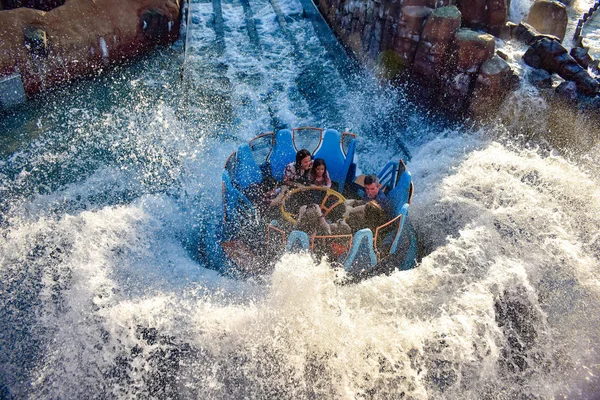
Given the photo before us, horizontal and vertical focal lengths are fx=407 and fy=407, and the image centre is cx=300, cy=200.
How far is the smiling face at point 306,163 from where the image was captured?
4582 mm

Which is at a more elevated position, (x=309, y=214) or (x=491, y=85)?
(x=491, y=85)

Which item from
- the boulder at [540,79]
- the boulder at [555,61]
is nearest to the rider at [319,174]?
the boulder at [540,79]

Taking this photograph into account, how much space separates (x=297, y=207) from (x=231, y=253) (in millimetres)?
875

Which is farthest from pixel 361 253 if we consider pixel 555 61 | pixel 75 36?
pixel 75 36

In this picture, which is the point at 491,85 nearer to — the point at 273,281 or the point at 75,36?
the point at 273,281

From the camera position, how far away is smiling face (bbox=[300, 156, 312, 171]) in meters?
4.58

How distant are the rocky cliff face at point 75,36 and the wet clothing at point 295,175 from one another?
507 cm

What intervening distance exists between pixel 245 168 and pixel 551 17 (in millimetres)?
7650

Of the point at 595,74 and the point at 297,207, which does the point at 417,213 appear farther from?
the point at 595,74

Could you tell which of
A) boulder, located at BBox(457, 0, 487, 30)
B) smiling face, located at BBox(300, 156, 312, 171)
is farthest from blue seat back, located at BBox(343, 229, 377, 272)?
boulder, located at BBox(457, 0, 487, 30)

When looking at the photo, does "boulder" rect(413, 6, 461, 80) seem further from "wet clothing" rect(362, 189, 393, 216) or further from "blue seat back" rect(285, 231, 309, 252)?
"blue seat back" rect(285, 231, 309, 252)

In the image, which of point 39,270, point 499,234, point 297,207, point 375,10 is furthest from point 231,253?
point 375,10

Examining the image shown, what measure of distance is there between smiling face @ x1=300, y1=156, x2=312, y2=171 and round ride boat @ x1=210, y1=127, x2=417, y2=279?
215mm

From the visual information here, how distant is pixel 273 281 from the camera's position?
3926 mm
